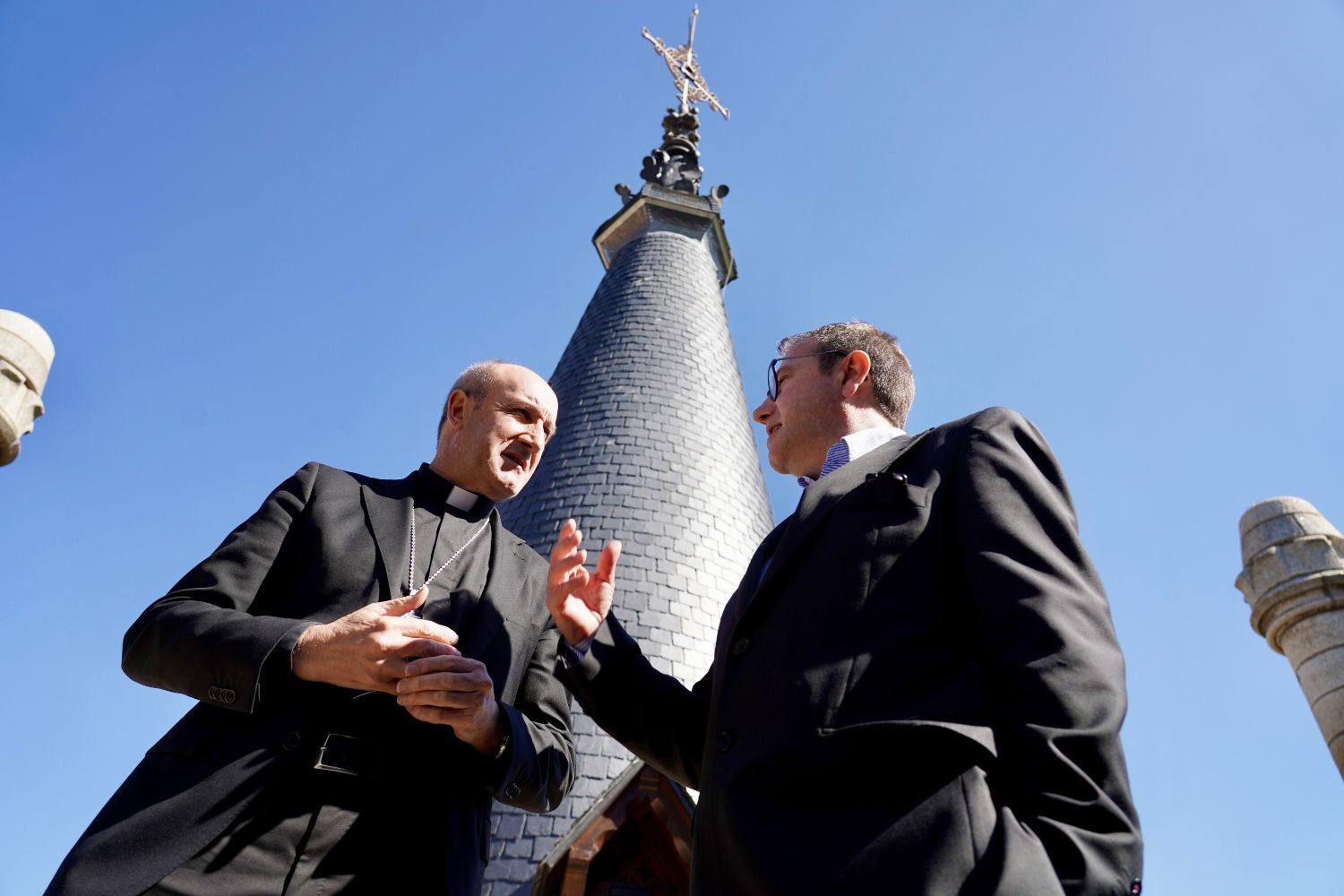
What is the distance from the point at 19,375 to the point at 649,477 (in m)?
6.55

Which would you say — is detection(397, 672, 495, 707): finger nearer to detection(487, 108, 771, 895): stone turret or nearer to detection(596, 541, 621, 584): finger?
detection(596, 541, 621, 584): finger

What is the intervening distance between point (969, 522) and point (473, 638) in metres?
1.42

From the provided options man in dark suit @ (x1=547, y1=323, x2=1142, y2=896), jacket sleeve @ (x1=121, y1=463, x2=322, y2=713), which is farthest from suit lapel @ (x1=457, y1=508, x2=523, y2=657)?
jacket sleeve @ (x1=121, y1=463, x2=322, y2=713)

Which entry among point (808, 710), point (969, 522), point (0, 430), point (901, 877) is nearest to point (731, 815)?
point (808, 710)

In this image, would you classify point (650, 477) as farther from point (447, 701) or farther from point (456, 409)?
point (447, 701)

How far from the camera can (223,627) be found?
2721 mm

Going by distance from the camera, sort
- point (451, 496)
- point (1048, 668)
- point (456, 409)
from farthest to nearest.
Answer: point (456, 409) < point (451, 496) < point (1048, 668)

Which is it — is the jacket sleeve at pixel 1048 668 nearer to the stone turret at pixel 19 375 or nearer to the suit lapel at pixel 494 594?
the suit lapel at pixel 494 594

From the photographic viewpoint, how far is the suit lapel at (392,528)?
10.4 feet

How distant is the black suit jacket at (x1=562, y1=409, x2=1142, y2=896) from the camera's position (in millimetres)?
2070

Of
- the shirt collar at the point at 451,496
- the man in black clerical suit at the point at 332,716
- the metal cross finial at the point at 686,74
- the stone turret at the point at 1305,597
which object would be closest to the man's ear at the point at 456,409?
the shirt collar at the point at 451,496

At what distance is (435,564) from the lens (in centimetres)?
330

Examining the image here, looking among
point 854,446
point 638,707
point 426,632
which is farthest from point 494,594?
point 854,446

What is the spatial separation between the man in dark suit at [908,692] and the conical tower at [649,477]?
5.65 m
